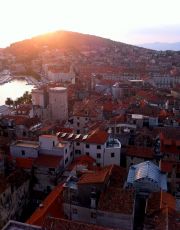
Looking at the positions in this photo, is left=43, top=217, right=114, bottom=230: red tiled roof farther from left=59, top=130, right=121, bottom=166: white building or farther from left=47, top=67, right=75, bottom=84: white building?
left=47, top=67, right=75, bottom=84: white building

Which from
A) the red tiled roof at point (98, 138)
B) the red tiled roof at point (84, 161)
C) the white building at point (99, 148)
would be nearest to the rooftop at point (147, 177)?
the red tiled roof at point (84, 161)

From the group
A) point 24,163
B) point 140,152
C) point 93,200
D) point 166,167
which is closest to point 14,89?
point 140,152

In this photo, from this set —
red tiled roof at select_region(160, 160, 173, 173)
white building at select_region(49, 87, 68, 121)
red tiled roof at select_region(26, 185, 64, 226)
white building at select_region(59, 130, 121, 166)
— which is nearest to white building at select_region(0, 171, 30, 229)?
red tiled roof at select_region(26, 185, 64, 226)

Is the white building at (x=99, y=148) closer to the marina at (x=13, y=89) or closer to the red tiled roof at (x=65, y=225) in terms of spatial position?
the red tiled roof at (x=65, y=225)

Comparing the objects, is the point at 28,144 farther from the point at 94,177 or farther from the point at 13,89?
the point at 13,89

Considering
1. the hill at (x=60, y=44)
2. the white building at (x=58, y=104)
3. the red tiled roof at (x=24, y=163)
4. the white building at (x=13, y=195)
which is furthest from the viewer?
the hill at (x=60, y=44)

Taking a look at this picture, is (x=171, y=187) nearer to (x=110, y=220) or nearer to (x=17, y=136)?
(x=110, y=220)

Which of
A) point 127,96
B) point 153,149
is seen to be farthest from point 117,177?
point 127,96
